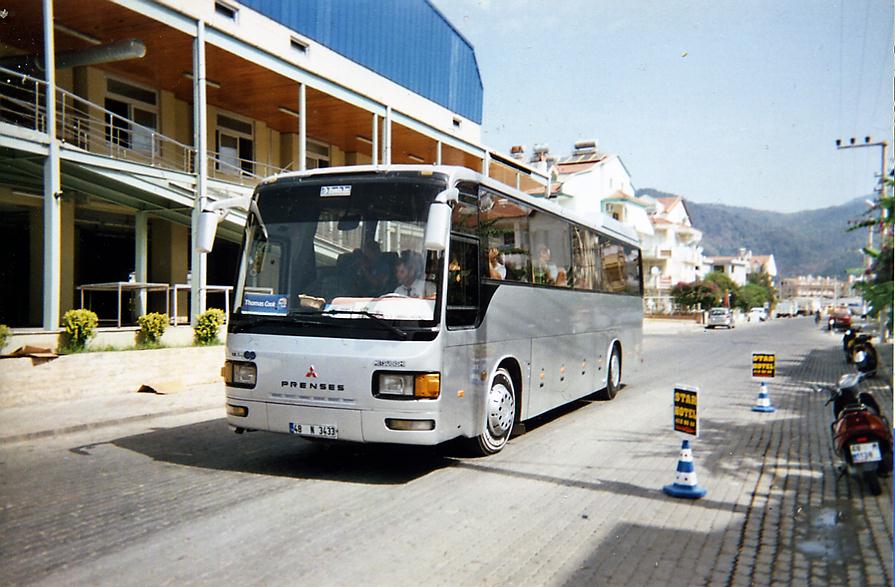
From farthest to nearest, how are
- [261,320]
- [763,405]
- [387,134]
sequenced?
1. [387,134]
2. [763,405]
3. [261,320]

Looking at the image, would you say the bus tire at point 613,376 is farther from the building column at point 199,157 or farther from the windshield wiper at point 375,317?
the building column at point 199,157

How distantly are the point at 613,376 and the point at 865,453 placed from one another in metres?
6.71

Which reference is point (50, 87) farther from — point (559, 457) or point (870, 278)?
point (870, 278)

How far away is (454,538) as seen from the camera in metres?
5.08

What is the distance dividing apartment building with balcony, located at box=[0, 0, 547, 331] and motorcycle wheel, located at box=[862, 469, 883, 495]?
40.9 feet

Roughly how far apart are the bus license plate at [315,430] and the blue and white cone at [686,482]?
3.16 metres

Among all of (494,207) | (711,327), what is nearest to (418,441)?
(494,207)

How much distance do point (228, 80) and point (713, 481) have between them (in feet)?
54.6

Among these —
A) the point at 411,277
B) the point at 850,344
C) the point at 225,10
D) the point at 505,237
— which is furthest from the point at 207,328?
the point at 850,344

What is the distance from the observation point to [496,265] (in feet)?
26.0

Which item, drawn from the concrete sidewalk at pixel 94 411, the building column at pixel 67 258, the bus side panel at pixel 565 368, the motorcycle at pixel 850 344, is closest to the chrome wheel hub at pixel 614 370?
the bus side panel at pixel 565 368

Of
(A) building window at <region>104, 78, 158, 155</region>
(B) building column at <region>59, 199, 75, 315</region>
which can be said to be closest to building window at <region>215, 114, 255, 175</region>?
(A) building window at <region>104, 78, 158, 155</region>

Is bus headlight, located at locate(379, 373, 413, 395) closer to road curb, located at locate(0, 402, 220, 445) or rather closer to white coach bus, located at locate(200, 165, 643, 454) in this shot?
white coach bus, located at locate(200, 165, 643, 454)

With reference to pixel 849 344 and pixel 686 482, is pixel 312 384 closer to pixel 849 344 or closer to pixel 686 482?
pixel 686 482
